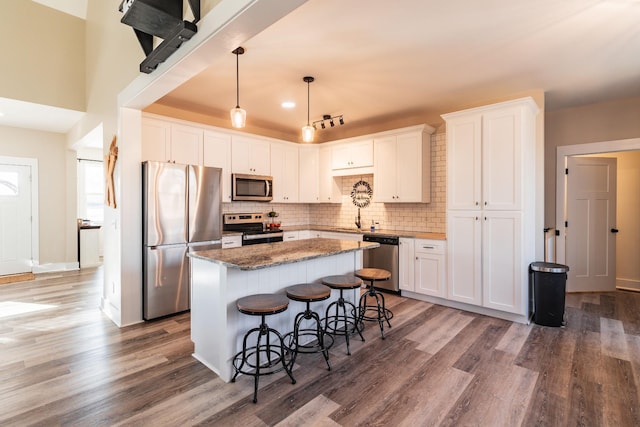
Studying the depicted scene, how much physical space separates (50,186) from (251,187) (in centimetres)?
398

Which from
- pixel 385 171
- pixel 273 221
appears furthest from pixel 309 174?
pixel 385 171

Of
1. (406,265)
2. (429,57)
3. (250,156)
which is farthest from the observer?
(250,156)

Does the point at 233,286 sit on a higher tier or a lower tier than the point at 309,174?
lower

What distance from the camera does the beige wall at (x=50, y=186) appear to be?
564 cm

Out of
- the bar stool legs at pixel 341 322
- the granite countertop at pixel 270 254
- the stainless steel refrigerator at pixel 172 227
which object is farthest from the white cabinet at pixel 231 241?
the bar stool legs at pixel 341 322

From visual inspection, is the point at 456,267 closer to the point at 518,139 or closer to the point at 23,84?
the point at 518,139

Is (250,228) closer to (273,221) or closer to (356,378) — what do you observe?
(273,221)

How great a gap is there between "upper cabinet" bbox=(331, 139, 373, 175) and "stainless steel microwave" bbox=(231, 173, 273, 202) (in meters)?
1.20

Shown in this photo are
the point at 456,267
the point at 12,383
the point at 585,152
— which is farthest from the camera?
the point at 585,152

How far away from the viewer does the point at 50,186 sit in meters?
5.84

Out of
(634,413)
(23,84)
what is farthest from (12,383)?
(634,413)

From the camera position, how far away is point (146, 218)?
11.2 ft

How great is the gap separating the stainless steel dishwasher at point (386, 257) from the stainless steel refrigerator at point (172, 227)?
87.8 inches

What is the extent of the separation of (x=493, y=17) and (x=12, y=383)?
435cm
